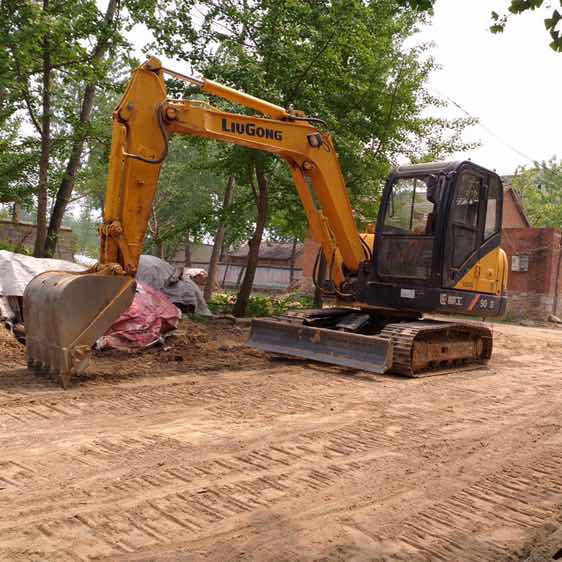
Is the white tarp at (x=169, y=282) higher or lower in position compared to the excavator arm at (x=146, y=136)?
lower

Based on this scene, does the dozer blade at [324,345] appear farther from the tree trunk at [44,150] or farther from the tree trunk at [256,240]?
the tree trunk at [44,150]

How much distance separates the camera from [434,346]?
941cm

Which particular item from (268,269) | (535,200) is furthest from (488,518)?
(535,200)

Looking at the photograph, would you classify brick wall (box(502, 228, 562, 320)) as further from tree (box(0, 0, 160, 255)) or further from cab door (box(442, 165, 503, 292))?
tree (box(0, 0, 160, 255))

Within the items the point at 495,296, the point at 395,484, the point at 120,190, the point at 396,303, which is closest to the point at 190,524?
the point at 395,484

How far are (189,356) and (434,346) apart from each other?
12.3 ft

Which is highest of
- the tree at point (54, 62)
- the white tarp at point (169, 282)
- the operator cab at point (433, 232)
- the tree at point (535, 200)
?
the tree at point (535, 200)

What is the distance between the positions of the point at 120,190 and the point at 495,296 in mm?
6394

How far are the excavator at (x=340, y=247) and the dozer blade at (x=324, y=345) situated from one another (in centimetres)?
2

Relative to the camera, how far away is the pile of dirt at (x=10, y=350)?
783cm

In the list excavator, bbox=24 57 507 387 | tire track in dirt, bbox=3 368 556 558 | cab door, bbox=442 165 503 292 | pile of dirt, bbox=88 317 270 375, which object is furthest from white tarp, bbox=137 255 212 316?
tire track in dirt, bbox=3 368 556 558

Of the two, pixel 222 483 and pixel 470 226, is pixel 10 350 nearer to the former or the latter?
pixel 222 483

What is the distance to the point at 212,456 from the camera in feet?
15.3

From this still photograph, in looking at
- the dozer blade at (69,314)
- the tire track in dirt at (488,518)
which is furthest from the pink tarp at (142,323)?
the tire track in dirt at (488,518)
